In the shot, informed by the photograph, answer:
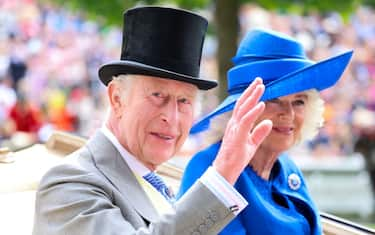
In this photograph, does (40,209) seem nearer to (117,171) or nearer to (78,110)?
(117,171)

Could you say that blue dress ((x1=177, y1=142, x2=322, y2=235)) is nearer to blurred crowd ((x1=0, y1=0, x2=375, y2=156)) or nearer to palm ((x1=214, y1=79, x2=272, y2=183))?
palm ((x1=214, y1=79, x2=272, y2=183))

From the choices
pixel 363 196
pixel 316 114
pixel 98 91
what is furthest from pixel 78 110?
pixel 316 114

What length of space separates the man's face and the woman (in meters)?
0.58

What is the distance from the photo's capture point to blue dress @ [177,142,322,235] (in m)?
2.78

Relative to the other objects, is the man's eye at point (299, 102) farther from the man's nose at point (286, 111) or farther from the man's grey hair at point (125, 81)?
the man's grey hair at point (125, 81)

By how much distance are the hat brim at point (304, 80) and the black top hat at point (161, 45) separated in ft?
2.05

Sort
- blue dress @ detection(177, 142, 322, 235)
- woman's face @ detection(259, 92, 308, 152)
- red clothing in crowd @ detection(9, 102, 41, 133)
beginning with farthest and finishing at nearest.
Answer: red clothing in crowd @ detection(9, 102, 41, 133), woman's face @ detection(259, 92, 308, 152), blue dress @ detection(177, 142, 322, 235)

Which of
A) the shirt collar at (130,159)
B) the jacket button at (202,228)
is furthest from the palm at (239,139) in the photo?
the shirt collar at (130,159)

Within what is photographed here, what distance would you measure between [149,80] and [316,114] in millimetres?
1078

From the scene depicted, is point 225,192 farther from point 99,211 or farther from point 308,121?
point 308,121

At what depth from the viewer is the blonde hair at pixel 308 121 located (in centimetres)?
299

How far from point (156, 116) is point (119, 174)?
0.18m

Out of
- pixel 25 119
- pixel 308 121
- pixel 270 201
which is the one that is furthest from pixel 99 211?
pixel 25 119

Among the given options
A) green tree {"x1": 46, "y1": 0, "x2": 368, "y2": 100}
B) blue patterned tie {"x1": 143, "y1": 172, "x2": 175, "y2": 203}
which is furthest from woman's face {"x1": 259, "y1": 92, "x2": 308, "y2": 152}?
green tree {"x1": 46, "y1": 0, "x2": 368, "y2": 100}
